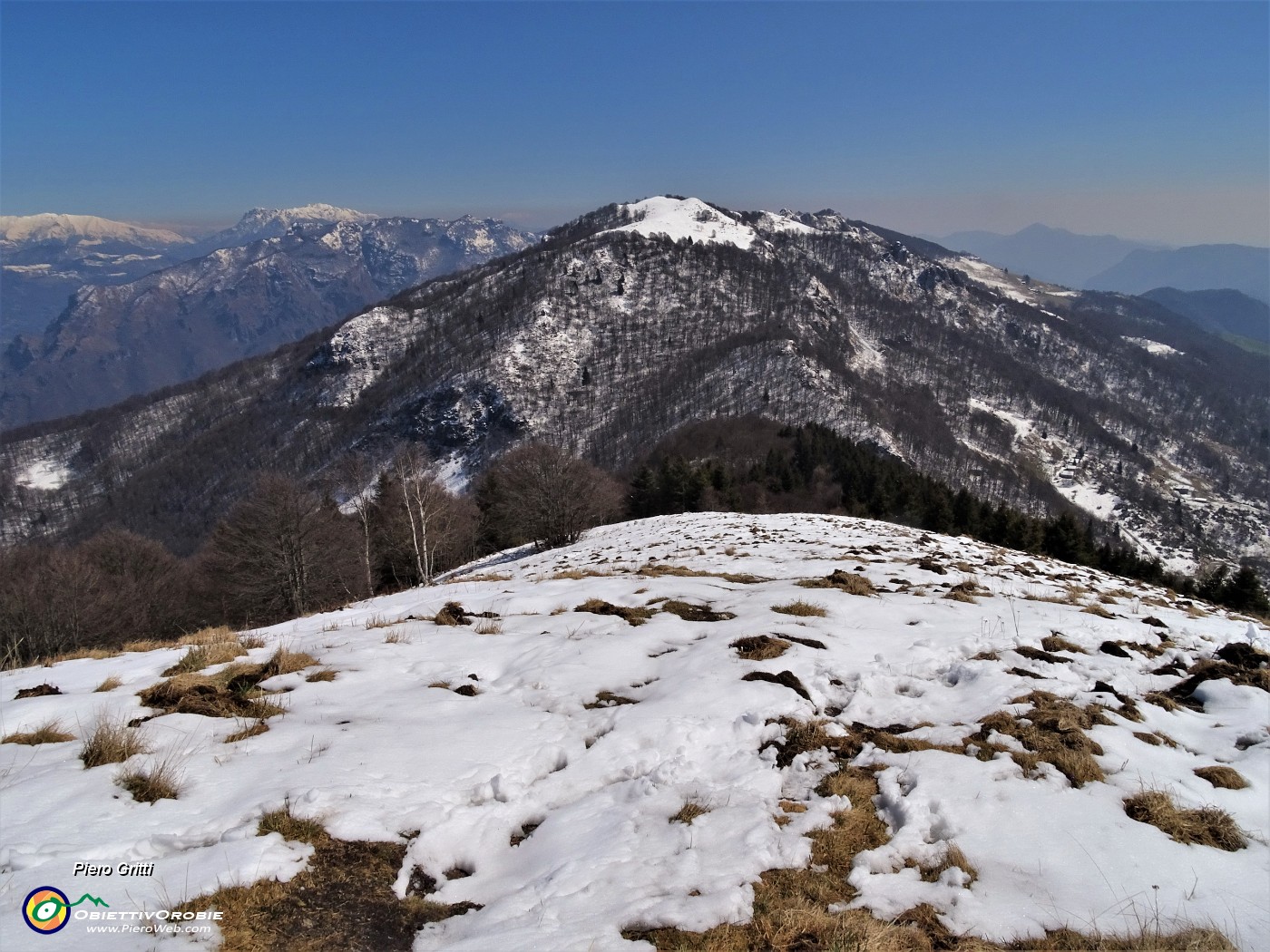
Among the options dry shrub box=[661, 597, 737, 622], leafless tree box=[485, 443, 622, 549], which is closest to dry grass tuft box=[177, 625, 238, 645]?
dry shrub box=[661, 597, 737, 622]

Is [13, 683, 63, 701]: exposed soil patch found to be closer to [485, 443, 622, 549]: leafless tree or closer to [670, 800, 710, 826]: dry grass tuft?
[670, 800, 710, 826]: dry grass tuft

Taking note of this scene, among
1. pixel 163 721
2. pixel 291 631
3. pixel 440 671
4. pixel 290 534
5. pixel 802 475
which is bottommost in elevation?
pixel 802 475

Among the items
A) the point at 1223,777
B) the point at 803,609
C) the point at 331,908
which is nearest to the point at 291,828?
the point at 331,908

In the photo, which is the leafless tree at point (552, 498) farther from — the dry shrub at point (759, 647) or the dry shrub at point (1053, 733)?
the dry shrub at point (1053, 733)

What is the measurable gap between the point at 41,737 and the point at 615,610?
26.3 feet

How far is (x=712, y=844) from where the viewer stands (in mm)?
5121

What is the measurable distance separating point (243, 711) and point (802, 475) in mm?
85560

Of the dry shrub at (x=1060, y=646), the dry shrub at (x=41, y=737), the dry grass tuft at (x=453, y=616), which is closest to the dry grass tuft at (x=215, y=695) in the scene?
the dry shrub at (x=41, y=737)

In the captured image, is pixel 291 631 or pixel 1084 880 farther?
pixel 291 631

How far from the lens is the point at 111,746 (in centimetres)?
562

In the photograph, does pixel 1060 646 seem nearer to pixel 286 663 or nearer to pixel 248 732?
pixel 248 732

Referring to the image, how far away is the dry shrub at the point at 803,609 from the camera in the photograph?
11.0 metres

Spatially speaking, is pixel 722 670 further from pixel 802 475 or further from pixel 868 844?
pixel 802 475

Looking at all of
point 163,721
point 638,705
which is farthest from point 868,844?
point 163,721
